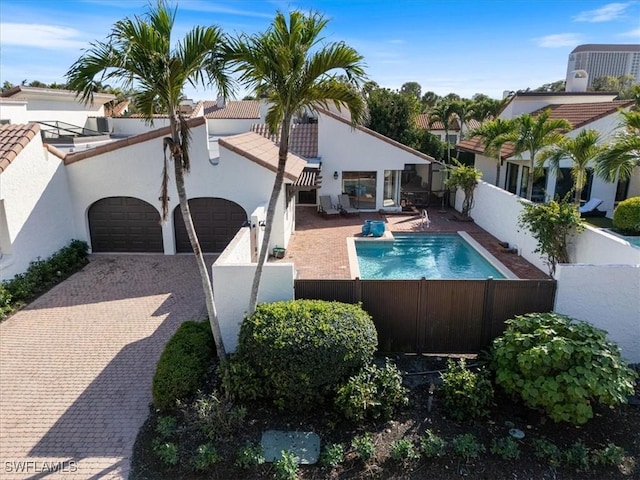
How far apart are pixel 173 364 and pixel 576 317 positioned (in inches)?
375

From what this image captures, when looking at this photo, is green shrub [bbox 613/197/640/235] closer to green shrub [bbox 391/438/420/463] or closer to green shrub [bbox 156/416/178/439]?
green shrub [bbox 391/438/420/463]

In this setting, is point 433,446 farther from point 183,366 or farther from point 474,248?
point 474,248

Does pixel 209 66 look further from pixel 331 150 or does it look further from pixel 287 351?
pixel 331 150

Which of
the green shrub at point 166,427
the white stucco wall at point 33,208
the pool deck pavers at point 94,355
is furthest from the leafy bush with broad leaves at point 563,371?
the white stucco wall at point 33,208

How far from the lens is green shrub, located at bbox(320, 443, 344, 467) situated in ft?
24.4

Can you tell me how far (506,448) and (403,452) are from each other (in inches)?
72.2

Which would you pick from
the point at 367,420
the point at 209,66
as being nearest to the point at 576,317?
the point at 367,420

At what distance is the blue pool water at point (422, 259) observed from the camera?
1827cm

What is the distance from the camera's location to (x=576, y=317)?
10.5 metres

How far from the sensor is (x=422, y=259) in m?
20.4

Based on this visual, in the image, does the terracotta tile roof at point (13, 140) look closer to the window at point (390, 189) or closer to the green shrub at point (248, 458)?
the green shrub at point (248, 458)

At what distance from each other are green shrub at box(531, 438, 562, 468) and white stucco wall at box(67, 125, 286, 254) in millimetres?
12990

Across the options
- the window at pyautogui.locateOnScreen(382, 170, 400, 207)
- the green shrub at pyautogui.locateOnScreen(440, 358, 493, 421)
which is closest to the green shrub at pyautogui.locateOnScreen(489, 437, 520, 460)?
the green shrub at pyautogui.locateOnScreen(440, 358, 493, 421)

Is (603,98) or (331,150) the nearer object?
(331,150)
